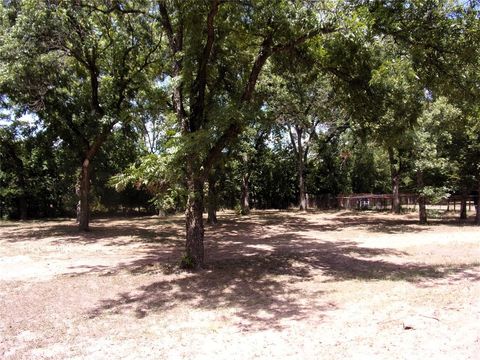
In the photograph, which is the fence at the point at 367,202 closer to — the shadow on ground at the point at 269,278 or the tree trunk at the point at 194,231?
the shadow on ground at the point at 269,278

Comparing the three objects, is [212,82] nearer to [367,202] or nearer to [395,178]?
[395,178]

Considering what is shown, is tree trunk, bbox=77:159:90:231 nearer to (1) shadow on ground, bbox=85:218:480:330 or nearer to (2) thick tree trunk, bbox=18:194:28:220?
(1) shadow on ground, bbox=85:218:480:330

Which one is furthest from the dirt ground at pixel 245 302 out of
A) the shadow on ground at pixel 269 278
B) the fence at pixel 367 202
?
the fence at pixel 367 202

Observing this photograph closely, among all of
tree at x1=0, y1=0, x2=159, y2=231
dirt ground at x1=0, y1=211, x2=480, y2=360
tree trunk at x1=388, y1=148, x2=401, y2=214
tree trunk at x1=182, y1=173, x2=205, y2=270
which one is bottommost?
dirt ground at x1=0, y1=211, x2=480, y2=360

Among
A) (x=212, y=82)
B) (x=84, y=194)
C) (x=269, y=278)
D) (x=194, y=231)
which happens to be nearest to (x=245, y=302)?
(x=269, y=278)

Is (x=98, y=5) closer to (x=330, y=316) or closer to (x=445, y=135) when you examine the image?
(x=330, y=316)

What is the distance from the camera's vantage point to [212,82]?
37.3 feet

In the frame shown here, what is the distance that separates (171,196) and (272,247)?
507 centimetres

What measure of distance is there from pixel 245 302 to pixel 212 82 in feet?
22.1

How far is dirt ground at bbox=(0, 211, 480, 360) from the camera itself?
14.9 ft

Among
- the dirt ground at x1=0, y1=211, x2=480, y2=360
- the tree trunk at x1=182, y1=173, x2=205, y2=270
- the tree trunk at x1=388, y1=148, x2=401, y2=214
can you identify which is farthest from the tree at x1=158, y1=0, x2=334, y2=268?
the tree trunk at x1=388, y1=148, x2=401, y2=214

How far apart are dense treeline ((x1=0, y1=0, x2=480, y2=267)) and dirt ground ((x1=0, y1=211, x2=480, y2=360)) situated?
1.84m

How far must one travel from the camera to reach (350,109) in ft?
33.8

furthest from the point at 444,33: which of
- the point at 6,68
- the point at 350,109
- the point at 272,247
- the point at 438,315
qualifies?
the point at 6,68
